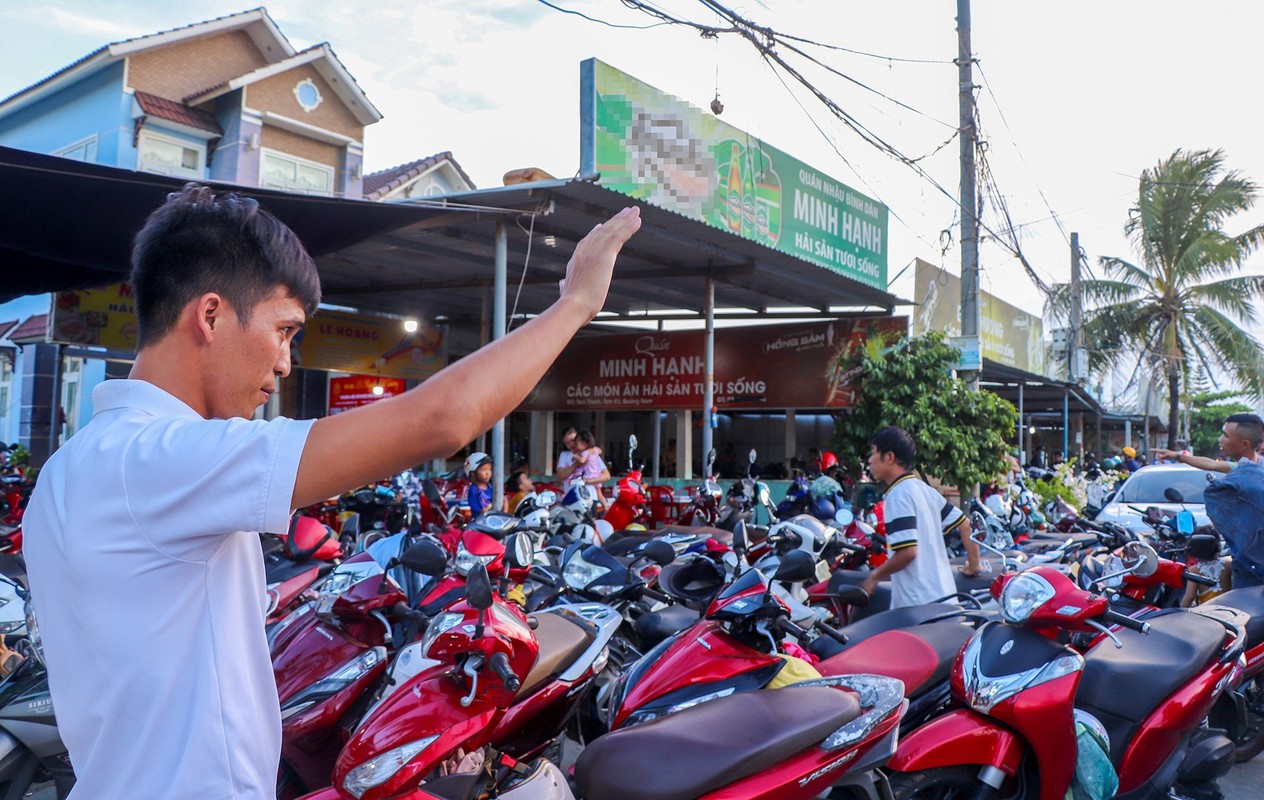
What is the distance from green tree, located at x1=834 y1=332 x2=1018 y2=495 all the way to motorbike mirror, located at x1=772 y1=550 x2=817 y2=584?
29.1 feet

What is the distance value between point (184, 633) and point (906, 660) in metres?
2.88

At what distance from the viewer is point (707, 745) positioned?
2371 mm

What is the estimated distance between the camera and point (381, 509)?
299 inches

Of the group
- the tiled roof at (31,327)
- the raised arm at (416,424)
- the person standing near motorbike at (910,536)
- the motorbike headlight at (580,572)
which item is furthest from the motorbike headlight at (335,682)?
the tiled roof at (31,327)

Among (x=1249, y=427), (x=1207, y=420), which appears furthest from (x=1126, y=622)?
(x=1207, y=420)

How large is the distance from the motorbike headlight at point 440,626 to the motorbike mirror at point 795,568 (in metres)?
1.06

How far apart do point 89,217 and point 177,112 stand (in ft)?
33.9

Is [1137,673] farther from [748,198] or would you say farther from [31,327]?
[31,327]

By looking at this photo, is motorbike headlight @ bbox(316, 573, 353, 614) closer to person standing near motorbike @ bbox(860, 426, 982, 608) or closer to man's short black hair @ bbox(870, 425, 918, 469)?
person standing near motorbike @ bbox(860, 426, 982, 608)

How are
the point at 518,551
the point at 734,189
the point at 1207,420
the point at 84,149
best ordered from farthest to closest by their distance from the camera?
the point at 1207,420
the point at 84,149
the point at 734,189
the point at 518,551

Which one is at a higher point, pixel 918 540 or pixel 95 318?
pixel 95 318

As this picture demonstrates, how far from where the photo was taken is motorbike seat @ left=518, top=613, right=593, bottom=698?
341cm

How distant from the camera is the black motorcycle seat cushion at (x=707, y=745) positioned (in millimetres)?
2275

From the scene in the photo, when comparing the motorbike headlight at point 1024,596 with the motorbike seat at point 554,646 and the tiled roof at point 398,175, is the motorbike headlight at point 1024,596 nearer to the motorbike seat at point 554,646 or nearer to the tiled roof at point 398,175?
the motorbike seat at point 554,646
